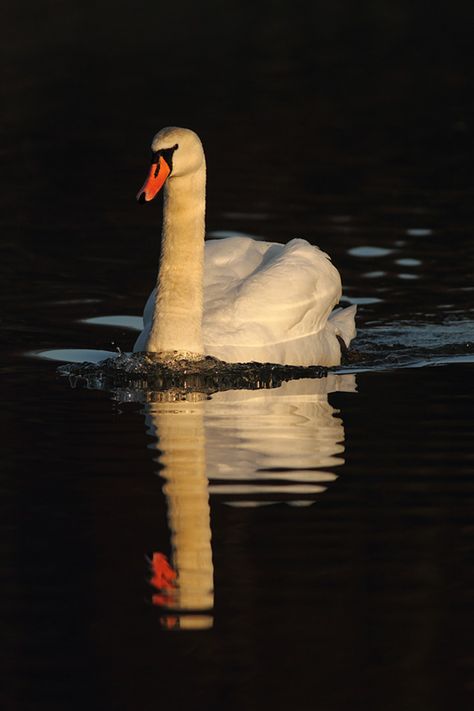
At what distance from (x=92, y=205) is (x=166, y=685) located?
1475cm

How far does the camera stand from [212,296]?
535 inches

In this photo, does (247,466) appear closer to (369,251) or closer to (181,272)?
(181,272)

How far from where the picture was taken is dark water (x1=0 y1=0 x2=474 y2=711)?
7.30 metres

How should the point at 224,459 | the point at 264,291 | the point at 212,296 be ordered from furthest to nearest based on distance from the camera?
the point at 212,296 → the point at 264,291 → the point at 224,459

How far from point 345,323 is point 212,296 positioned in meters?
1.32

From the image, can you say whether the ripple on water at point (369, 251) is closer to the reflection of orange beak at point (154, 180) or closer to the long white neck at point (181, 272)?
the long white neck at point (181, 272)

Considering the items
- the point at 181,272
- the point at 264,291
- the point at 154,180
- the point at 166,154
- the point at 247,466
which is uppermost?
the point at 166,154

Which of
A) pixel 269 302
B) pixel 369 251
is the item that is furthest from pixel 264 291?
pixel 369 251

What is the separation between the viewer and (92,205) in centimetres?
2141

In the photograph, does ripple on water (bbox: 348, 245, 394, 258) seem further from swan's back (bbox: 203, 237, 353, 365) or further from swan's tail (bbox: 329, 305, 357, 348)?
swan's back (bbox: 203, 237, 353, 365)

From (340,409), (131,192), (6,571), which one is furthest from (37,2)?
(6,571)

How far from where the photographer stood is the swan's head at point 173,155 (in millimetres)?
12398

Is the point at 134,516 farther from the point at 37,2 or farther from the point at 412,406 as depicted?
the point at 37,2

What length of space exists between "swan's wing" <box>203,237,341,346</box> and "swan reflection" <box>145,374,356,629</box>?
0.42m
